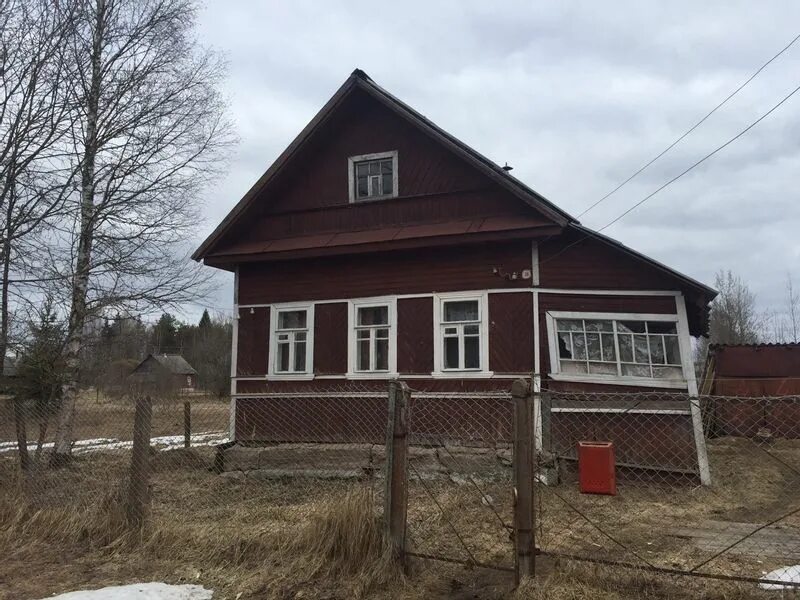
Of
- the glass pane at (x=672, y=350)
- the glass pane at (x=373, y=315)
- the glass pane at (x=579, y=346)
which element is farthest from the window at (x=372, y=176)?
the glass pane at (x=672, y=350)

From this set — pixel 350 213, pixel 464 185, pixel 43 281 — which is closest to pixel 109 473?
pixel 43 281

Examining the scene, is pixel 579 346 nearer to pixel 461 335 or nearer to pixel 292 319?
pixel 461 335

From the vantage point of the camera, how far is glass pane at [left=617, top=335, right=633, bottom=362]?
9953 mm

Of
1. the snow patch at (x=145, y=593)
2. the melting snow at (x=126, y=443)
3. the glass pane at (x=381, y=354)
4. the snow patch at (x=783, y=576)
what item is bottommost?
the melting snow at (x=126, y=443)

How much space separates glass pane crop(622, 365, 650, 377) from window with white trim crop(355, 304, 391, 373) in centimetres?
407

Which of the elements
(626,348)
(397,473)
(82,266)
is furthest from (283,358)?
(397,473)

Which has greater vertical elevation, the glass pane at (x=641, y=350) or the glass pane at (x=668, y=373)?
the glass pane at (x=641, y=350)

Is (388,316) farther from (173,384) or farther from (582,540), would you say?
(173,384)

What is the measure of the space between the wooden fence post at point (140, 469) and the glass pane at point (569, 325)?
6.77 metres

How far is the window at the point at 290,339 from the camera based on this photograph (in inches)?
461

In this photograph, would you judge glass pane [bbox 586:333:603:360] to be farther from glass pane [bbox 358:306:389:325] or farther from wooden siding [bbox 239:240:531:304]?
glass pane [bbox 358:306:389:325]

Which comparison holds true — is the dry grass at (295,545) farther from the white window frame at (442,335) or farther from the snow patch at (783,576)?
the white window frame at (442,335)

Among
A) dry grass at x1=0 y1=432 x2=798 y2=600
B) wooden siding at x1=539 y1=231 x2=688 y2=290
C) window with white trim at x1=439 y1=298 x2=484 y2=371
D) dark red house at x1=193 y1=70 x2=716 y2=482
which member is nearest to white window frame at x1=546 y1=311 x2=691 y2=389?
dark red house at x1=193 y1=70 x2=716 y2=482

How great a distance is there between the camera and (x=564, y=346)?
1014cm
